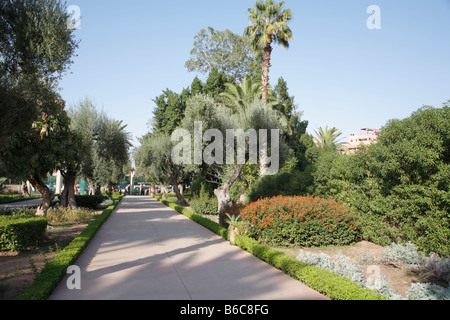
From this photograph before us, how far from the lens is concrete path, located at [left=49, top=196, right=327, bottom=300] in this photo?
5.21 m

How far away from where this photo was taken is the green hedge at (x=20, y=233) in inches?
321

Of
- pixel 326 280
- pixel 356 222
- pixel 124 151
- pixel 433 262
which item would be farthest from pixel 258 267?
pixel 124 151

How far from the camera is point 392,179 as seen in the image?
8.56 meters

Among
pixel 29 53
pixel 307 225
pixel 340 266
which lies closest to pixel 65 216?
pixel 29 53

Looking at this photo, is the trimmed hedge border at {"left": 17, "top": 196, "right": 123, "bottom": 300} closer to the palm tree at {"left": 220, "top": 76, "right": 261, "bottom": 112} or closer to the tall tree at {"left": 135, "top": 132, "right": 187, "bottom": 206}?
the tall tree at {"left": 135, "top": 132, "right": 187, "bottom": 206}

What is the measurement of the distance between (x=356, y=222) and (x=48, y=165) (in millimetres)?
11792

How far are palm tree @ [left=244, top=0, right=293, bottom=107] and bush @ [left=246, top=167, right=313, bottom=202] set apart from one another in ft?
17.9

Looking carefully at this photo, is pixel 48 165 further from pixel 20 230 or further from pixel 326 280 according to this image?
pixel 326 280

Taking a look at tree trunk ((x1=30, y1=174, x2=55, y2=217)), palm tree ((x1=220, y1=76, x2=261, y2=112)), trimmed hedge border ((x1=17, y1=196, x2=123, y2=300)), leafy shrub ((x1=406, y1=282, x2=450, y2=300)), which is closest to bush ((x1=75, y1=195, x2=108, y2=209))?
tree trunk ((x1=30, y1=174, x2=55, y2=217))

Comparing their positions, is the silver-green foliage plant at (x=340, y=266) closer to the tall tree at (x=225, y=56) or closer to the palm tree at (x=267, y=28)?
the palm tree at (x=267, y=28)

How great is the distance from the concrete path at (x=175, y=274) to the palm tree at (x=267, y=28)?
11833 millimetres

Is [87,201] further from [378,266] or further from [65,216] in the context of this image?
[378,266]

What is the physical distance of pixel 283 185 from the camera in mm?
14516

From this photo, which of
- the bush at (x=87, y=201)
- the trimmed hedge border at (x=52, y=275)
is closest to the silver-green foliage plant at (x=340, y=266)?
the trimmed hedge border at (x=52, y=275)
